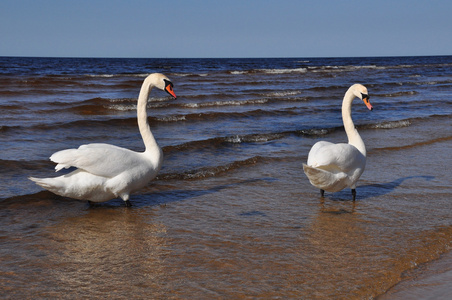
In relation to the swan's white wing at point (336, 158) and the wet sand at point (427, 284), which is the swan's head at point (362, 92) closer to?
the swan's white wing at point (336, 158)

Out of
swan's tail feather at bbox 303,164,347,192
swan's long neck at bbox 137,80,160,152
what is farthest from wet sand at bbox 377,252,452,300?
swan's long neck at bbox 137,80,160,152

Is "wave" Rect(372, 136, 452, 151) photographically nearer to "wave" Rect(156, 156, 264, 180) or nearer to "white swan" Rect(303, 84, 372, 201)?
"wave" Rect(156, 156, 264, 180)

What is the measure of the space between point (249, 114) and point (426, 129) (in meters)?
4.85

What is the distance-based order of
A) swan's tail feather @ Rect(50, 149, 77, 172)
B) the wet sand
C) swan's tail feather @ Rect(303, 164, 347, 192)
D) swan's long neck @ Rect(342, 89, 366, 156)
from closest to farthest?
the wet sand
swan's tail feather @ Rect(50, 149, 77, 172)
swan's tail feather @ Rect(303, 164, 347, 192)
swan's long neck @ Rect(342, 89, 366, 156)

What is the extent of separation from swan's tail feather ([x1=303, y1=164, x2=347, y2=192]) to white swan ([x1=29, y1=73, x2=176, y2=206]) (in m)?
1.70

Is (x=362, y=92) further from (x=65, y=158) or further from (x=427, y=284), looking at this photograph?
(x=65, y=158)

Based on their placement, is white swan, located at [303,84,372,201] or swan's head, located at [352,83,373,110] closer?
white swan, located at [303,84,372,201]

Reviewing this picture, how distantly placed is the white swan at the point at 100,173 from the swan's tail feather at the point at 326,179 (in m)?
1.70

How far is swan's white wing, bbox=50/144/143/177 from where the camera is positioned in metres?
5.16

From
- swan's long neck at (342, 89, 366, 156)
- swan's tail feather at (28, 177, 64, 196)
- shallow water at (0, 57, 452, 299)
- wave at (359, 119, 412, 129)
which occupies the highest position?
swan's long neck at (342, 89, 366, 156)

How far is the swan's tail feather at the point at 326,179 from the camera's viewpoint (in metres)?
5.40

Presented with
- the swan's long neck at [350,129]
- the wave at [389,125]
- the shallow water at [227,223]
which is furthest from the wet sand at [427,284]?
the wave at [389,125]

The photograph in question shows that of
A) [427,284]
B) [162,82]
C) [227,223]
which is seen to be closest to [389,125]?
[162,82]

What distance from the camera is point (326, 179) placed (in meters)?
5.58
